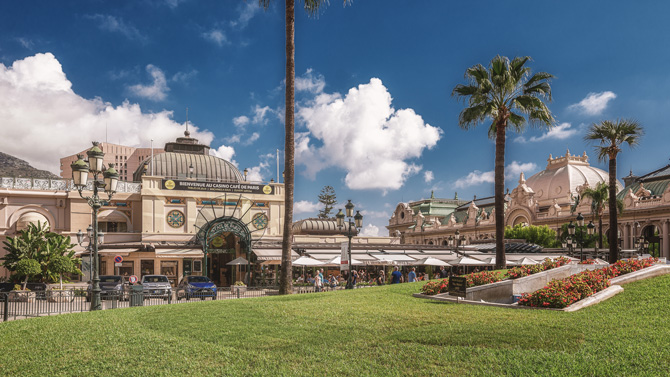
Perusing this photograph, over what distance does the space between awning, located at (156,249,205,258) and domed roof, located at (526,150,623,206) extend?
195ft

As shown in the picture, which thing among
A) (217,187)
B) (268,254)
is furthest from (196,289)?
(217,187)

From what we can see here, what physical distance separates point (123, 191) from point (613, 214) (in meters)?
38.6

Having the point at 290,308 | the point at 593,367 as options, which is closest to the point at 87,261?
the point at 290,308

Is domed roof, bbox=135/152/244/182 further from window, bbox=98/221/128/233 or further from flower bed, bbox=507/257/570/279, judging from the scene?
flower bed, bbox=507/257/570/279

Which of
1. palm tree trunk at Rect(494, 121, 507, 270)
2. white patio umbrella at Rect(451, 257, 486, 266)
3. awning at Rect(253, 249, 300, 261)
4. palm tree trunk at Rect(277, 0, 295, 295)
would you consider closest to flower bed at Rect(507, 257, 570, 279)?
palm tree trunk at Rect(494, 121, 507, 270)

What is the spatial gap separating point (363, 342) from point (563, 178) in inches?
3219

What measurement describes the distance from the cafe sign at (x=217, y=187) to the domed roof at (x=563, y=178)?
5171 centimetres

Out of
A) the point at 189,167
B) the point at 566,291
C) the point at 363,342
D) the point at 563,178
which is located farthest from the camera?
the point at 563,178

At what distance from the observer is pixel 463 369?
8.02 m

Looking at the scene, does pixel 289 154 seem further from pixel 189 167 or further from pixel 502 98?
pixel 189 167

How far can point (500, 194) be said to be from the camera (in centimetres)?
2389

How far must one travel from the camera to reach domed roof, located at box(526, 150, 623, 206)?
269 feet

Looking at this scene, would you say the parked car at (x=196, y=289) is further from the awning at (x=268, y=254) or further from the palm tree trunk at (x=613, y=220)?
the palm tree trunk at (x=613, y=220)

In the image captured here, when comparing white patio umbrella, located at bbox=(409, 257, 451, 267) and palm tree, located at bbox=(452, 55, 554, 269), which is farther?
white patio umbrella, located at bbox=(409, 257, 451, 267)
